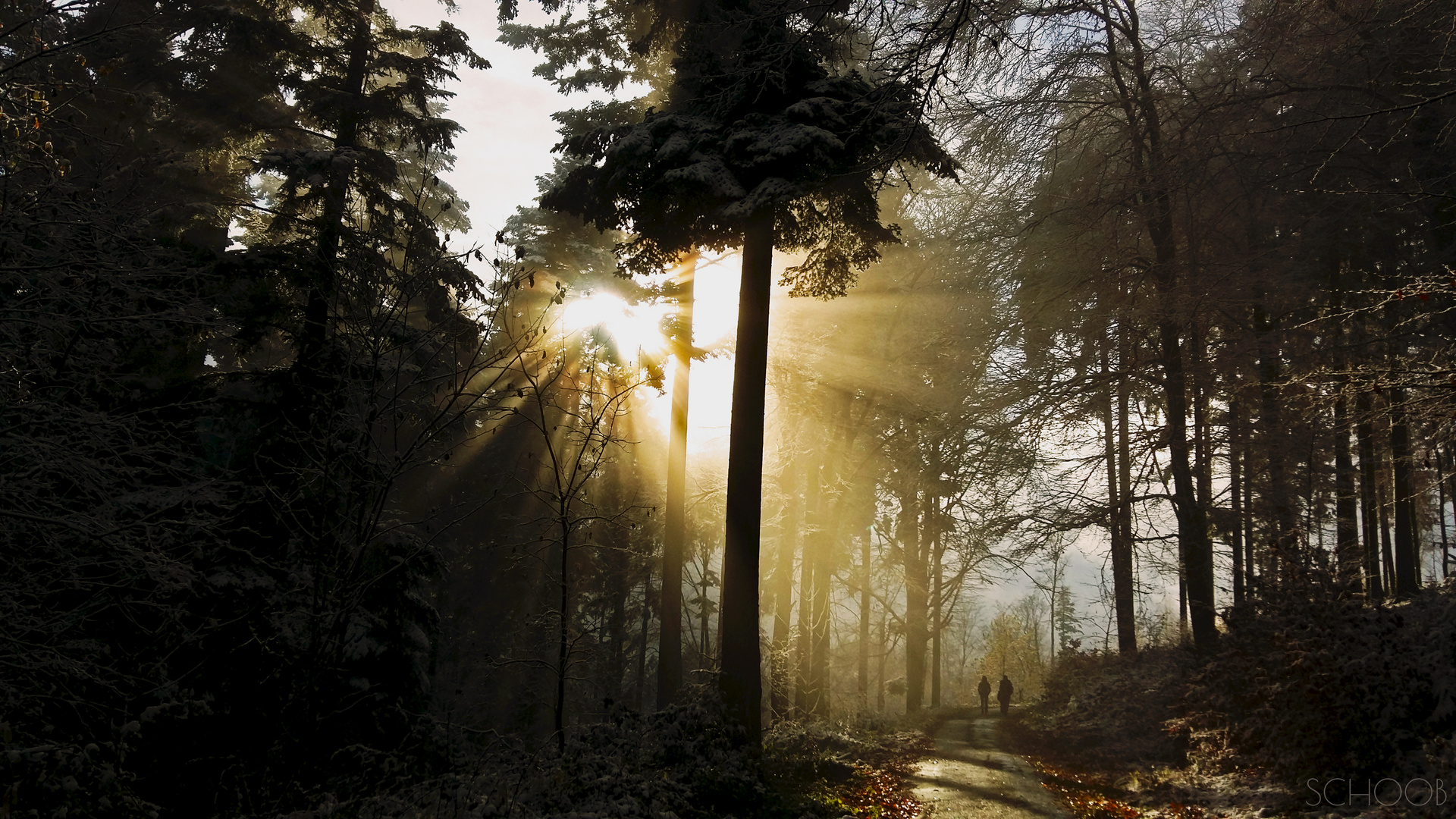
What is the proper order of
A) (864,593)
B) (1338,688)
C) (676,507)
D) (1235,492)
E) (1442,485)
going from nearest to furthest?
(1338,688), (1442,485), (1235,492), (676,507), (864,593)

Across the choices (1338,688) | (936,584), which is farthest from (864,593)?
(1338,688)

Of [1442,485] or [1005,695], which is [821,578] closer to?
[1005,695]

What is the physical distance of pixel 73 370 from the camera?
632 centimetres

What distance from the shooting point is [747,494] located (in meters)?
9.87

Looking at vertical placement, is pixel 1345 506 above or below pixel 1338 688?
above

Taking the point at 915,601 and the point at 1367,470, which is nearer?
the point at 1367,470

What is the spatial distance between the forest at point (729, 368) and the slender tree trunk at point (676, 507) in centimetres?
10

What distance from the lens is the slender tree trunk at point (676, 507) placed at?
1385 cm

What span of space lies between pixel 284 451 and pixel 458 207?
66.3 ft

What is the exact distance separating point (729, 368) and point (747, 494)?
29.7 feet

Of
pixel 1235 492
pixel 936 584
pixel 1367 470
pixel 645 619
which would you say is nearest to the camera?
pixel 1235 492

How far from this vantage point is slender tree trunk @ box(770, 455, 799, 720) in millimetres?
15336

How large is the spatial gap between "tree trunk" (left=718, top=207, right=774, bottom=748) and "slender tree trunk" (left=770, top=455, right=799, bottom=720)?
5487 millimetres

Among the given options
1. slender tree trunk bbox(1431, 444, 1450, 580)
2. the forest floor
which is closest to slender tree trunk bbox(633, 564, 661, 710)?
the forest floor
